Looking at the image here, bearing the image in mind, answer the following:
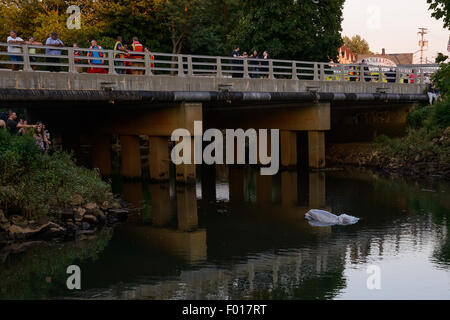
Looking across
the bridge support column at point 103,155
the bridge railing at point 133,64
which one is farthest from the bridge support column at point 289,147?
the bridge support column at point 103,155

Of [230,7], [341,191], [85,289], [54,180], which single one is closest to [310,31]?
[230,7]

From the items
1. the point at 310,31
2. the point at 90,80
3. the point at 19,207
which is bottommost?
the point at 19,207

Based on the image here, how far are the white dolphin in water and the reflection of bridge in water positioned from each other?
16.8 inches

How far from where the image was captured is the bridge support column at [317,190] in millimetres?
26591

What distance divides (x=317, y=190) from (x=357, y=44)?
466 ft

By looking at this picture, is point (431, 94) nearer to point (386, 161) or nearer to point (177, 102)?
point (386, 161)

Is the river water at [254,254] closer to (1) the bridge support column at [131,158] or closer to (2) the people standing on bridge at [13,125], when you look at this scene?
(1) the bridge support column at [131,158]

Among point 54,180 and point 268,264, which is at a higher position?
point 54,180

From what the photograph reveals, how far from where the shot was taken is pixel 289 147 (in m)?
37.8

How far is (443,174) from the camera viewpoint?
34.5 m

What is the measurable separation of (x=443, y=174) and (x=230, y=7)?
29.6m

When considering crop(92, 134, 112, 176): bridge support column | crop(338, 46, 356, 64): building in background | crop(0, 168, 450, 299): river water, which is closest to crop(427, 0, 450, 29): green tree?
crop(0, 168, 450, 299): river water
